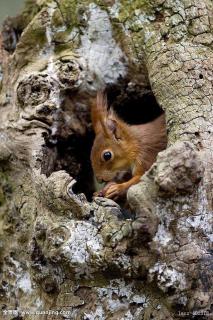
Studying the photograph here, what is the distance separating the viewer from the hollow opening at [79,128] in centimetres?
293

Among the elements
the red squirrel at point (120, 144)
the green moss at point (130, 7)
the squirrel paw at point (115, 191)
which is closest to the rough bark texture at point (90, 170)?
the green moss at point (130, 7)

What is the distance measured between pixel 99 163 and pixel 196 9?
2.50 ft

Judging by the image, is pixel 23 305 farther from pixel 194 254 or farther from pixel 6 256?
pixel 194 254

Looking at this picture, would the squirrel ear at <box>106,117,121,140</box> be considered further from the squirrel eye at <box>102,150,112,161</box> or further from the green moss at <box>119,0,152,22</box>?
the green moss at <box>119,0,152,22</box>

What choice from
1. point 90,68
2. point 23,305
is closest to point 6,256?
point 23,305

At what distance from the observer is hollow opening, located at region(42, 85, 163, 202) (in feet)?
9.62

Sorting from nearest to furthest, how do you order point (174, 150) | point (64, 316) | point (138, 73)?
point (174, 150) → point (64, 316) → point (138, 73)

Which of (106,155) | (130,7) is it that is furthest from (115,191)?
(130,7)

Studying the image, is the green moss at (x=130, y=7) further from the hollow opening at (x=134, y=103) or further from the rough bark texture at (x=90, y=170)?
the hollow opening at (x=134, y=103)

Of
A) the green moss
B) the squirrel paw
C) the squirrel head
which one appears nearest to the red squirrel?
the squirrel head

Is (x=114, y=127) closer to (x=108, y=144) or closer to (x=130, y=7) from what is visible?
(x=108, y=144)

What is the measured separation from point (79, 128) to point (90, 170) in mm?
293

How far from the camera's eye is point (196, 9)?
2.83m

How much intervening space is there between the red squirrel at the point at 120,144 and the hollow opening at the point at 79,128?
2.8 inches
